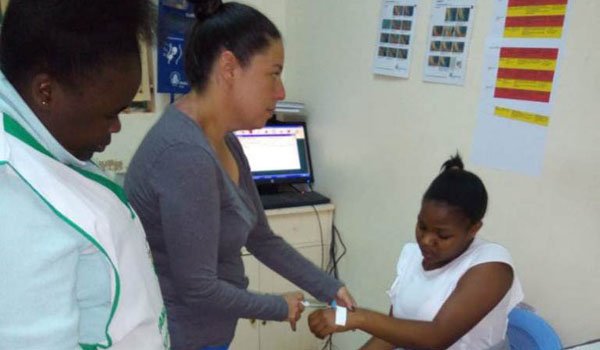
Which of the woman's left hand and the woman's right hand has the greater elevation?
the woman's right hand

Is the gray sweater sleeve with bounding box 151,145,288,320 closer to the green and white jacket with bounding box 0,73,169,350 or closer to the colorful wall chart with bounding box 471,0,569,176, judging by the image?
the green and white jacket with bounding box 0,73,169,350

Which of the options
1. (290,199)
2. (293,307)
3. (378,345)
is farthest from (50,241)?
(290,199)

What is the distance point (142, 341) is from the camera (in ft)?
2.23

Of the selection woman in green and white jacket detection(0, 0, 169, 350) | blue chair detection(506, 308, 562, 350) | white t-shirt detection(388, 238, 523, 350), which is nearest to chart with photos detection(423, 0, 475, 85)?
white t-shirt detection(388, 238, 523, 350)

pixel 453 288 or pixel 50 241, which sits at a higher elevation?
pixel 50 241

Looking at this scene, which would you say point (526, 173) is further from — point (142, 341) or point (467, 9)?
point (142, 341)

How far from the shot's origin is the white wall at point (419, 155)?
135 cm

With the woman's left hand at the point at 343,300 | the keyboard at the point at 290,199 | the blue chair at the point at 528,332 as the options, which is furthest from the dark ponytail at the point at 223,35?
the keyboard at the point at 290,199

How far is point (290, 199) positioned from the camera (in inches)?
99.3

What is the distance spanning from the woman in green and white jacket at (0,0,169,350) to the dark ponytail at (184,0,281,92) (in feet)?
1.47

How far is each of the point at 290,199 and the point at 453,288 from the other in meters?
1.33

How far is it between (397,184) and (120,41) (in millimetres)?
1587

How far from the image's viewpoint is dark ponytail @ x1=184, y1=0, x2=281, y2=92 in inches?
43.6

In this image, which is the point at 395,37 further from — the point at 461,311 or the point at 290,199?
the point at 461,311
